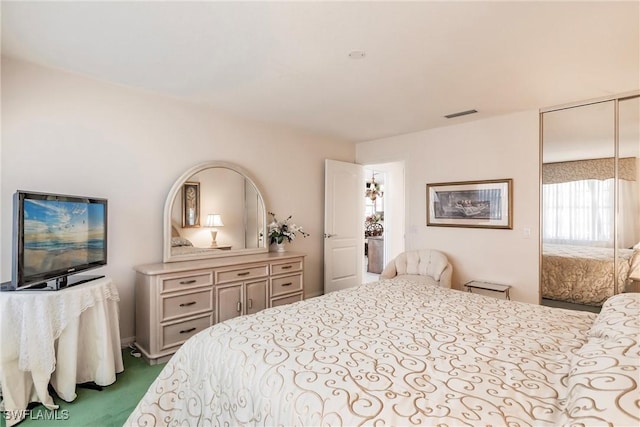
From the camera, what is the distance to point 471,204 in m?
4.03

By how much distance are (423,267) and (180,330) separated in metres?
2.91

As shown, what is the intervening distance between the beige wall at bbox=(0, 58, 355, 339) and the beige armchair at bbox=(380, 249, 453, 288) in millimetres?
1873

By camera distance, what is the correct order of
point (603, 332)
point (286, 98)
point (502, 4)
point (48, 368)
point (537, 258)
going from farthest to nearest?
point (537, 258)
point (286, 98)
point (48, 368)
point (502, 4)
point (603, 332)

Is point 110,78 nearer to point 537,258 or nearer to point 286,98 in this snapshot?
point 286,98

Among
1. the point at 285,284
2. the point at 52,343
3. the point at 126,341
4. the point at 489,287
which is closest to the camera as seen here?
the point at 52,343

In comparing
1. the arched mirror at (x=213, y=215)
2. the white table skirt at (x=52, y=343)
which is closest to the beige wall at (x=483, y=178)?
the arched mirror at (x=213, y=215)

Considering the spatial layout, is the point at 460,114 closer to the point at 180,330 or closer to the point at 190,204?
the point at 190,204

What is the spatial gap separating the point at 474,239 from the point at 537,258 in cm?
70

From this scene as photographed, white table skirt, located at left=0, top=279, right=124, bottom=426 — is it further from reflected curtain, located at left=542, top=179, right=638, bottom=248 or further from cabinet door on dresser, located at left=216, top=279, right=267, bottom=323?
reflected curtain, located at left=542, top=179, right=638, bottom=248

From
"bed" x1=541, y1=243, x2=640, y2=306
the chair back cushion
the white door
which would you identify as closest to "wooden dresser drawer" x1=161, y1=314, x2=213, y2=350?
the white door

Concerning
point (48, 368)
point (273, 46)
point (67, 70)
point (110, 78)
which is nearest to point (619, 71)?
point (273, 46)

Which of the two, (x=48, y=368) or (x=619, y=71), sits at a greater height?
(x=619, y=71)

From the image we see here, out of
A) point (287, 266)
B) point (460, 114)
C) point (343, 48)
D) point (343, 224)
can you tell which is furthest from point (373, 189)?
point (343, 48)

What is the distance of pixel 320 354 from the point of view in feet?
4.52
